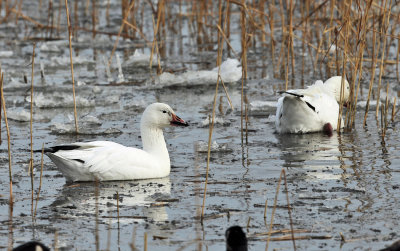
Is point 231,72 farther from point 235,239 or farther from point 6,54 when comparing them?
point 235,239

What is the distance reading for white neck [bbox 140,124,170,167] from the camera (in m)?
7.48

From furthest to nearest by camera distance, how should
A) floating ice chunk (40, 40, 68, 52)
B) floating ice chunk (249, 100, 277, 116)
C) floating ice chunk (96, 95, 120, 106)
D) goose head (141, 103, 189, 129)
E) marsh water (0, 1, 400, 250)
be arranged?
floating ice chunk (40, 40, 68, 52) < floating ice chunk (96, 95, 120, 106) < floating ice chunk (249, 100, 277, 116) < goose head (141, 103, 189, 129) < marsh water (0, 1, 400, 250)

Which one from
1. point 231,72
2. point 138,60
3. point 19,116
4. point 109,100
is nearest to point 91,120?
point 19,116

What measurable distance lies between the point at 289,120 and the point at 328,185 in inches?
95.6

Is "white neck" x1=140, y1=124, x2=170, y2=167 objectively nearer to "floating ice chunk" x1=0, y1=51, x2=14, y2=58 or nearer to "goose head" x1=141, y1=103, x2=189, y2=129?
Result: "goose head" x1=141, y1=103, x2=189, y2=129

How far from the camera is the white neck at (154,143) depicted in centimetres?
748

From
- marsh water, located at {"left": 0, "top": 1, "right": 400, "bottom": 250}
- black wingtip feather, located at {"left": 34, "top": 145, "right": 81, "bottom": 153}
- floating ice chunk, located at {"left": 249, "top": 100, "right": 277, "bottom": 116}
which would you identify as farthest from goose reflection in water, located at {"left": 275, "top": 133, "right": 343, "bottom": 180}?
black wingtip feather, located at {"left": 34, "top": 145, "right": 81, "bottom": 153}

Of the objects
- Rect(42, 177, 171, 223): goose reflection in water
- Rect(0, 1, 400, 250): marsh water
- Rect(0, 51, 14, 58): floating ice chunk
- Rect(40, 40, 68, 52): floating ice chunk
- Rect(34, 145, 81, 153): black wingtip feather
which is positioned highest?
Rect(40, 40, 68, 52): floating ice chunk

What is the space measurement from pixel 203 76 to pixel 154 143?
4.45m

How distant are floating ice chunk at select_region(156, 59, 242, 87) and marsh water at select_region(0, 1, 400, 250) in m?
0.07

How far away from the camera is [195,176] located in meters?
7.17

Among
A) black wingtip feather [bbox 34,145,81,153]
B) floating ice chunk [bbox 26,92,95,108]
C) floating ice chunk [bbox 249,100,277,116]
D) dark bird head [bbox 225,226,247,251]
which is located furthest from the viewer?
floating ice chunk [bbox 26,92,95,108]

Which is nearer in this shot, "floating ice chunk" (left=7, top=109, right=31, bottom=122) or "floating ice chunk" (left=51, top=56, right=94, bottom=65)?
"floating ice chunk" (left=7, top=109, right=31, bottom=122)

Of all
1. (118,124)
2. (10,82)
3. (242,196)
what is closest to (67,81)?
(10,82)
